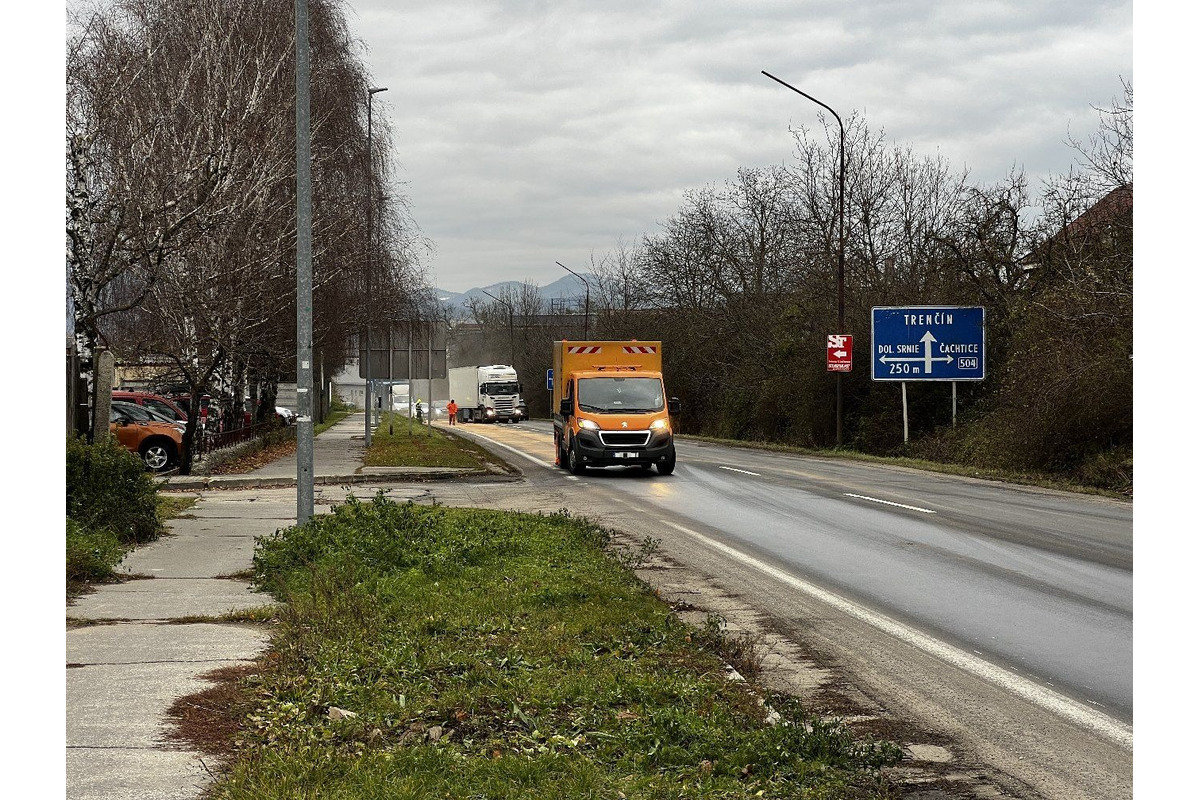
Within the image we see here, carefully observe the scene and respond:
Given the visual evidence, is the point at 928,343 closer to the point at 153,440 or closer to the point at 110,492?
the point at 153,440

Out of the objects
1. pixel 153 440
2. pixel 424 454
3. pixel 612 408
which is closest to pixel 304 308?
pixel 612 408

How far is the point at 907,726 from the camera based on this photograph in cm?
662

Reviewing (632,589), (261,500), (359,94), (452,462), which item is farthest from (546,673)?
(359,94)

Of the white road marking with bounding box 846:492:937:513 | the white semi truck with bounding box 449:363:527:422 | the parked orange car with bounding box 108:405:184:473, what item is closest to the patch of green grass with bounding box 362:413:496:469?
the parked orange car with bounding box 108:405:184:473

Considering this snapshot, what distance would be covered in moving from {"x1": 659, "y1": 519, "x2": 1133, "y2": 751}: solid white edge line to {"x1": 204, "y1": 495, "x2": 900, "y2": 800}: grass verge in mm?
1314

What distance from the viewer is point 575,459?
91.4 feet

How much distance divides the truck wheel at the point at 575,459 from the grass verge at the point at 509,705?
660 inches

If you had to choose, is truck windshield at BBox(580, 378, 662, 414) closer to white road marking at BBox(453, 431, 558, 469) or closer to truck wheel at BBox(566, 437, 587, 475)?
truck wheel at BBox(566, 437, 587, 475)

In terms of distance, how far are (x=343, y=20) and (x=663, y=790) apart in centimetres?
3525

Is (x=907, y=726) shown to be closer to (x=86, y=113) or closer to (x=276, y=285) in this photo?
(x=86, y=113)

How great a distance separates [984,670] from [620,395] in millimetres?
20961

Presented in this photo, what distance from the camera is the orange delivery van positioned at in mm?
27531

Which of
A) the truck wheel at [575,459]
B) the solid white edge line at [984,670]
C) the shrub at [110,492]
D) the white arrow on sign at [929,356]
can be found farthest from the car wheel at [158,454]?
the solid white edge line at [984,670]

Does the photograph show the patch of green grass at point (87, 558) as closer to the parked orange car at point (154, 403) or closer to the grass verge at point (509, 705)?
the grass verge at point (509, 705)
